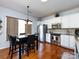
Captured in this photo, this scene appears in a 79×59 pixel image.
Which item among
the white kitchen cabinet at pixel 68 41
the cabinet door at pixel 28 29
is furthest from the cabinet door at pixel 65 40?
the cabinet door at pixel 28 29

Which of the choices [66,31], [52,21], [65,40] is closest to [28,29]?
[52,21]

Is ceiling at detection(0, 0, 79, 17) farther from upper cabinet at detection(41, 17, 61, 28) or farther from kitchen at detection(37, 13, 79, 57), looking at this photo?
upper cabinet at detection(41, 17, 61, 28)

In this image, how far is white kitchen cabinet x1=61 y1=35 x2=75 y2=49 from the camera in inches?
187

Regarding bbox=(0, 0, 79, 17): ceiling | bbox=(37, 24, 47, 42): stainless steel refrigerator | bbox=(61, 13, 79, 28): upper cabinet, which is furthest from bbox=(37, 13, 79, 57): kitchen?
bbox=(0, 0, 79, 17): ceiling

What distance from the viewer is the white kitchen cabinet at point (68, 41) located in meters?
4.75

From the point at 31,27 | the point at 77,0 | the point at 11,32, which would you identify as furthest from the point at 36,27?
the point at 77,0

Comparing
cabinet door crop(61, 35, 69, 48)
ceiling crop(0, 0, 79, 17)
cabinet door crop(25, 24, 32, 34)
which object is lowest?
cabinet door crop(61, 35, 69, 48)

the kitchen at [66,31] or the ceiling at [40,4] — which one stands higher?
the ceiling at [40,4]

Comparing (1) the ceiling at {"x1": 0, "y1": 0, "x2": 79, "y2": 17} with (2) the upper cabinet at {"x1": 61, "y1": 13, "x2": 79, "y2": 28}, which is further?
(2) the upper cabinet at {"x1": 61, "y1": 13, "x2": 79, "y2": 28}

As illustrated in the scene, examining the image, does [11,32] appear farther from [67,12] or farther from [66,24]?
[67,12]

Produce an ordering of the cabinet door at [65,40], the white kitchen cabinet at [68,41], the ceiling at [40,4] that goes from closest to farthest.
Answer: the ceiling at [40,4] → the white kitchen cabinet at [68,41] → the cabinet door at [65,40]

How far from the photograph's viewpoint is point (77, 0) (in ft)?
12.7

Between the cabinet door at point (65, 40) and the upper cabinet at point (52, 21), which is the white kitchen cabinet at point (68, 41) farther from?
the upper cabinet at point (52, 21)

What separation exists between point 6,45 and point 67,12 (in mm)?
4865
